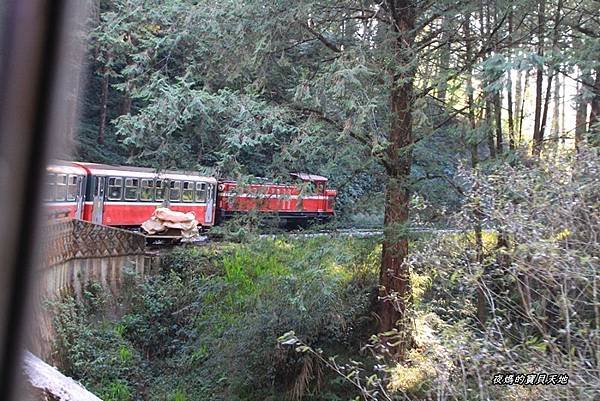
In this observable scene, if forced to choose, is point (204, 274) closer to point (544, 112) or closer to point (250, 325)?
point (250, 325)

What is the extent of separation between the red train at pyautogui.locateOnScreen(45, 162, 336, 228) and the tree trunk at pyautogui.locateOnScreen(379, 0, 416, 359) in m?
0.94

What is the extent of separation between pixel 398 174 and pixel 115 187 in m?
6.93

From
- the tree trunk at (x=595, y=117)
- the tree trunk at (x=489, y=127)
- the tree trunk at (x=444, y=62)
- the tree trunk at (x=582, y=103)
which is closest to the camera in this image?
the tree trunk at (x=595, y=117)

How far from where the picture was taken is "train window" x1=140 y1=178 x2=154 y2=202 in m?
11.3

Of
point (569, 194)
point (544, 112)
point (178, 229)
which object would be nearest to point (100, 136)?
point (178, 229)

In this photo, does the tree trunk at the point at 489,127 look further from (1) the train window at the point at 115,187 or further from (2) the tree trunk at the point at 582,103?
(1) the train window at the point at 115,187

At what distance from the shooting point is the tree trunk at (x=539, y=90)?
16.6 ft

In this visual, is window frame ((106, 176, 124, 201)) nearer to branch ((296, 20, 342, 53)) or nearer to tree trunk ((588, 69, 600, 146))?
branch ((296, 20, 342, 53))

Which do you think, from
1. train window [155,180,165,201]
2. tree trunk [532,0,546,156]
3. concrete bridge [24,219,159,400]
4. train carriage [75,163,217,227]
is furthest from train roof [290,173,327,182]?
train window [155,180,165,201]

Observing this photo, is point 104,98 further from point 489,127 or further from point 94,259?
point 489,127

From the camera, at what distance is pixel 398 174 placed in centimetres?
620

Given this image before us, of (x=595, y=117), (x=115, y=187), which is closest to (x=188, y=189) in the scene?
(x=115, y=187)

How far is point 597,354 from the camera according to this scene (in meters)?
2.78

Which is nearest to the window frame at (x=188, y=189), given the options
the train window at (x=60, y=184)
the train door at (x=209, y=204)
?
the train door at (x=209, y=204)
